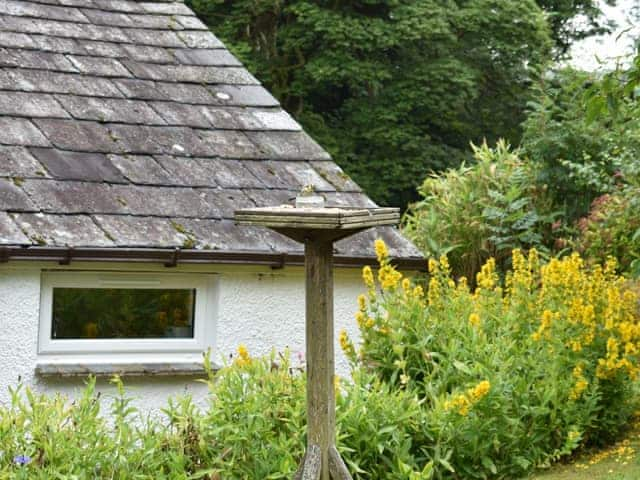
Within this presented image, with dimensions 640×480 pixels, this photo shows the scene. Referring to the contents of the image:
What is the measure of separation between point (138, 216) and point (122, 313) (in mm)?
737

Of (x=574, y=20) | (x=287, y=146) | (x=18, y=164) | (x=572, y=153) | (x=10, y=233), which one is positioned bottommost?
(x=10, y=233)

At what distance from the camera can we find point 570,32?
87.0 feet

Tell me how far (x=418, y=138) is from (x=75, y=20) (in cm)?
1369

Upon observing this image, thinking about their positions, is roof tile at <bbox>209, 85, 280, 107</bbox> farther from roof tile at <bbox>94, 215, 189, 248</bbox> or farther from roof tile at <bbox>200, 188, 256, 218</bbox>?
roof tile at <bbox>94, 215, 189, 248</bbox>

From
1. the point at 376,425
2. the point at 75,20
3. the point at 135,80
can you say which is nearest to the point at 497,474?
the point at 376,425

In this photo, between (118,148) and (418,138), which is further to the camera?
(418,138)

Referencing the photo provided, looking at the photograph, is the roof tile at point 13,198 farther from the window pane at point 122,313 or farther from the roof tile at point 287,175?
the roof tile at point 287,175

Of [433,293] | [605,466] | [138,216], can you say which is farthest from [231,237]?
[605,466]

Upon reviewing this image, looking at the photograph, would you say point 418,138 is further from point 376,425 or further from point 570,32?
point 376,425

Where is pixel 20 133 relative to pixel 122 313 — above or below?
above

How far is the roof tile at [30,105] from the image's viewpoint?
7601 mm

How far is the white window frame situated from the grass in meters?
2.57

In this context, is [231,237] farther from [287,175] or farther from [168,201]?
[287,175]

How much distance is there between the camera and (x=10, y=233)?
6.48 meters
